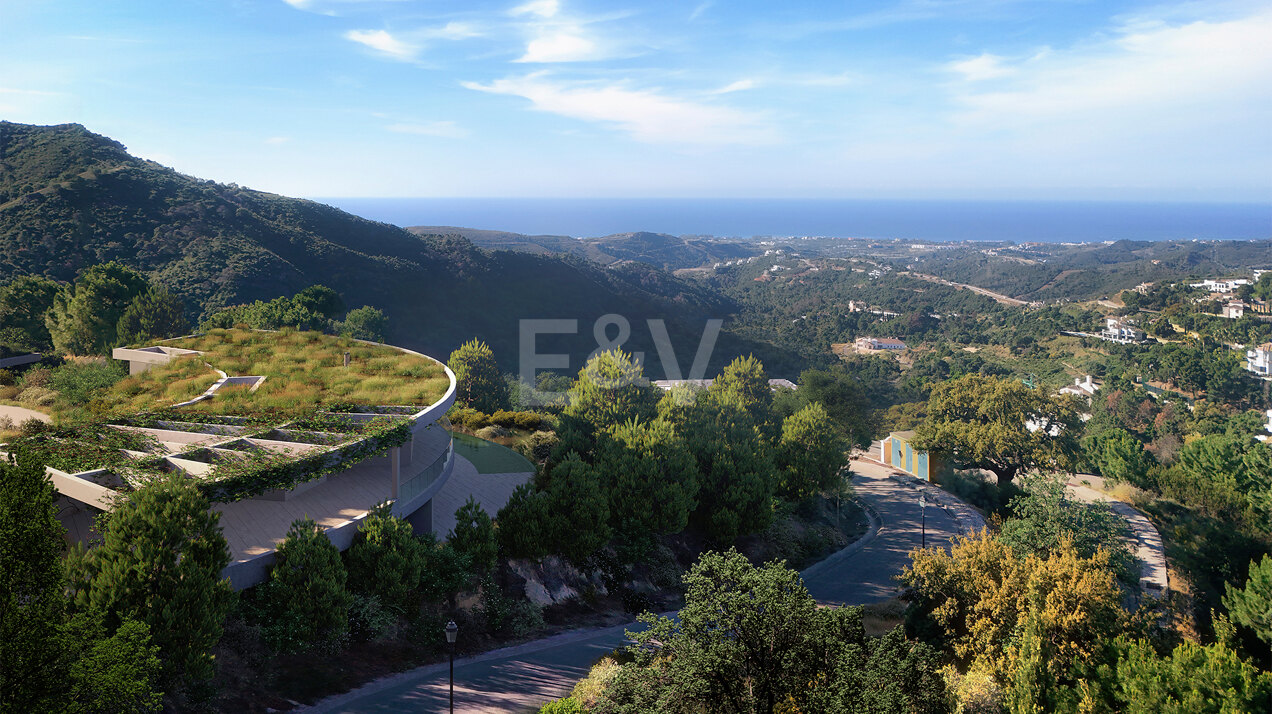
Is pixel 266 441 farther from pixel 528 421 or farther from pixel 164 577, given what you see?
pixel 528 421

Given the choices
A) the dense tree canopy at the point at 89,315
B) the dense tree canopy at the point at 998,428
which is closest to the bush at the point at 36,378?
the dense tree canopy at the point at 89,315

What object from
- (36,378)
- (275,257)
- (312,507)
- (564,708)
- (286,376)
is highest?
(275,257)

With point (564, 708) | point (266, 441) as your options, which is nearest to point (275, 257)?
point (266, 441)

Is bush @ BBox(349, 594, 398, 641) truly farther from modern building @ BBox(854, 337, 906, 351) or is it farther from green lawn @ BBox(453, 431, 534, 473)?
→ modern building @ BBox(854, 337, 906, 351)

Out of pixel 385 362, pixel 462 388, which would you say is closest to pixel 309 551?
pixel 385 362

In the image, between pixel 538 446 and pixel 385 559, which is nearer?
pixel 385 559

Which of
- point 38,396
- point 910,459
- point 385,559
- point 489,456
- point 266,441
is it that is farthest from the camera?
point 910,459

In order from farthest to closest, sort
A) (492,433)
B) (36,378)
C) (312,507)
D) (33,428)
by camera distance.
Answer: (492,433), (36,378), (33,428), (312,507)

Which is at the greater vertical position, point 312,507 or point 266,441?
point 266,441
